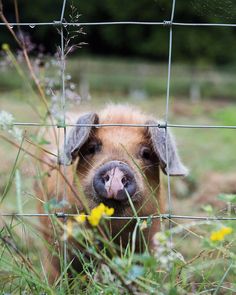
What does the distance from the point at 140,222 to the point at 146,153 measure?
1.49 meters

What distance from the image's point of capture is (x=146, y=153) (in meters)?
4.43

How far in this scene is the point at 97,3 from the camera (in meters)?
25.5

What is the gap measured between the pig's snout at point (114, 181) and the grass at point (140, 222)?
18 cm

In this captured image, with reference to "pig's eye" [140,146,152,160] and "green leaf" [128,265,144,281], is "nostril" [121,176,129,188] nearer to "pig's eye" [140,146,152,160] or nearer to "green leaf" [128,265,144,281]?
"pig's eye" [140,146,152,160]

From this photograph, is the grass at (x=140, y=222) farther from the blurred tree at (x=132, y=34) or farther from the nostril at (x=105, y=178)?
the blurred tree at (x=132, y=34)

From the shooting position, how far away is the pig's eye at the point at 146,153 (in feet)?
14.4

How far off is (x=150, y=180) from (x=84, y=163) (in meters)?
0.45

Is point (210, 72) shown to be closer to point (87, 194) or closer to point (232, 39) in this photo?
point (232, 39)

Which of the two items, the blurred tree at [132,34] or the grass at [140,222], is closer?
the grass at [140,222]

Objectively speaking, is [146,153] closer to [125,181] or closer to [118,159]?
[118,159]

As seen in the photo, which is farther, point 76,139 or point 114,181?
point 76,139

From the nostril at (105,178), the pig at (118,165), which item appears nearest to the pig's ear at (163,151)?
the pig at (118,165)

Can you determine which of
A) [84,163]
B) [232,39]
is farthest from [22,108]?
[232,39]

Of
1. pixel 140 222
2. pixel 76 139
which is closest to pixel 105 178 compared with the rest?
pixel 76 139
